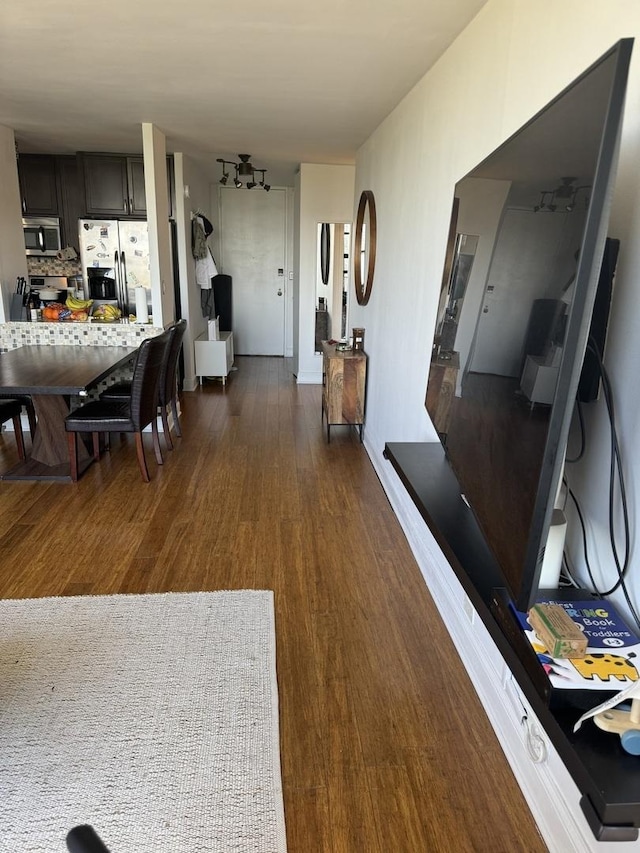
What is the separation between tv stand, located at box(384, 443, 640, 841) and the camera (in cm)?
86

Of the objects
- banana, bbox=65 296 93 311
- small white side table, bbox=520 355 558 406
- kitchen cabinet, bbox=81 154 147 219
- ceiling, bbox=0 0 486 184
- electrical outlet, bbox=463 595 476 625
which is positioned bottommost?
electrical outlet, bbox=463 595 476 625

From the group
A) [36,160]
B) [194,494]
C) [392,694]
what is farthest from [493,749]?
[36,160]

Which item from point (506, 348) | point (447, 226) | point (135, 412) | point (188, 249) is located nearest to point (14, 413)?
point (135, 412)

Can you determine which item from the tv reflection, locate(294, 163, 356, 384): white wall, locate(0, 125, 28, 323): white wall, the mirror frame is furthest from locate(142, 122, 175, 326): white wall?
the tv reflection

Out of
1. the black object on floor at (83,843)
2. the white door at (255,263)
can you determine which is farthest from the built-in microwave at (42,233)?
the black object on floor at (83,843)

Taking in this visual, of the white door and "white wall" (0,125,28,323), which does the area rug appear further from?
the white door

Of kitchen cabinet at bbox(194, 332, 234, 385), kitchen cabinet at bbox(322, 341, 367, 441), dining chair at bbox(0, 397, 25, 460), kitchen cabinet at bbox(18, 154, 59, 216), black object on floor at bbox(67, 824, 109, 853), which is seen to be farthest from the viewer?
kitchen cabinet at bbox(194, 332, 234, 385)

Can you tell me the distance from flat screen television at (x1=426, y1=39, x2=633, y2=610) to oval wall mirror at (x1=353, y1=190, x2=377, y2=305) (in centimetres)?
273

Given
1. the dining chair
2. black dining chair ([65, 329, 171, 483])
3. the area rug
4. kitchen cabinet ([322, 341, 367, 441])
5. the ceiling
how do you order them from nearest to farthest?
1. the area rug
2. the ceiling
3. black dining chair ([65, 329, 171, 483])
4. the dining chair
5. kitchen cabinet ([322, 341, 367, 441])

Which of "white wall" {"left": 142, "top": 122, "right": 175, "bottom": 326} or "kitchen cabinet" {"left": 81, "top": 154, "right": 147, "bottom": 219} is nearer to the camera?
"white wall" {"left": 142, "top": 122, "right": 175, "bottom": 326}

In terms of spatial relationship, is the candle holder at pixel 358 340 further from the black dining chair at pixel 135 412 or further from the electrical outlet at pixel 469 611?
the electrical outlet at pixel 469 611

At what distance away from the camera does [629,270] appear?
1.28 metres

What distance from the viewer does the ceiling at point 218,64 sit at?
91.0 inches

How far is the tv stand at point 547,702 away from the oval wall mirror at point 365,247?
115 inches
